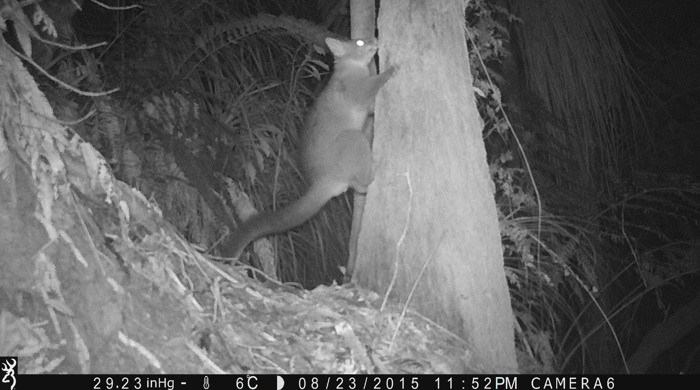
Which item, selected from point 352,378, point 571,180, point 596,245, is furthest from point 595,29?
point 352,378

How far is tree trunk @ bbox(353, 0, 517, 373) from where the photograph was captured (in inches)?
163

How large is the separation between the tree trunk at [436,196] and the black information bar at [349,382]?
0.84 feet

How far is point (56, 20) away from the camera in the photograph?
507cm

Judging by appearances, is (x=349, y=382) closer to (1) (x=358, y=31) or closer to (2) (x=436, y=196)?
(2) (x=436, y=196)

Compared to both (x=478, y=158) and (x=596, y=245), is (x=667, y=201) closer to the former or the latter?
(x=596, y=245)

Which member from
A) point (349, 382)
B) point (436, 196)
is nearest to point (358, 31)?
point (436, 196)

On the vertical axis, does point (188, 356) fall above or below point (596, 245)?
above

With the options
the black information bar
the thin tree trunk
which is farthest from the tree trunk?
the thin tree trunk

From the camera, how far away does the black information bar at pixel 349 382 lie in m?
2.85

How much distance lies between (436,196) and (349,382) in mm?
1287

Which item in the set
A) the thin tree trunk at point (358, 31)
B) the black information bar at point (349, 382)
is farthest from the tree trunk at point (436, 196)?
the thin tree trunk at point (358, 31)

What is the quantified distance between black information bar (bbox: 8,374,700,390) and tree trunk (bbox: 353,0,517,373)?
257 mm

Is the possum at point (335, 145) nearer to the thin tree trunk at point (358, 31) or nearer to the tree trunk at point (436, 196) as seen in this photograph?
the thin tree trunk at point (358, 31)

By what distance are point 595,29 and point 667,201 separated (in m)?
2.41
